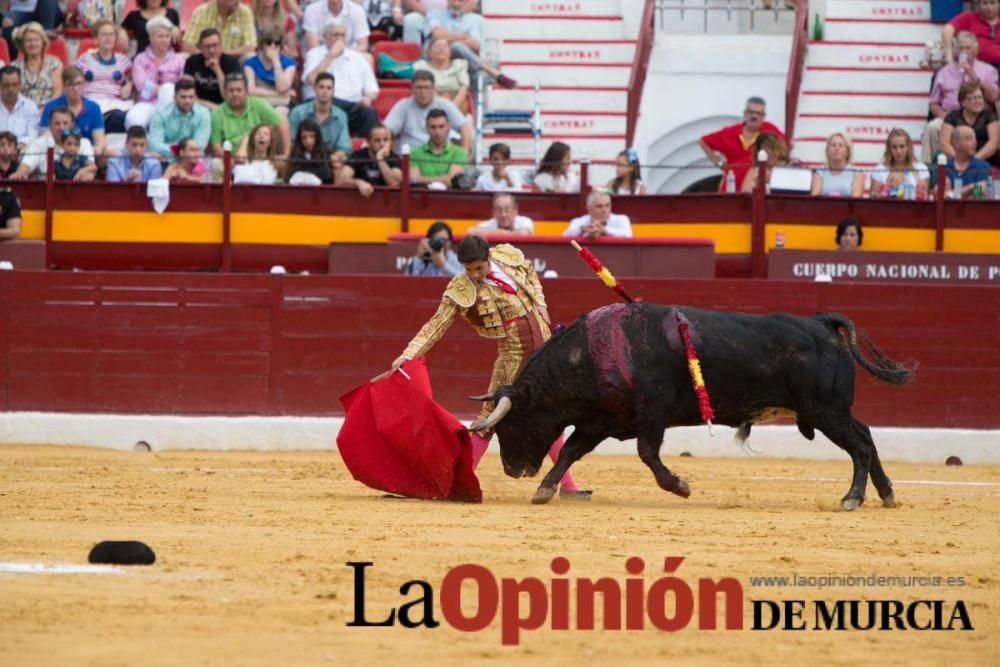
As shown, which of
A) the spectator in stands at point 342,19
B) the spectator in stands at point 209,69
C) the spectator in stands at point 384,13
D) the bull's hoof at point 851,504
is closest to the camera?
the bull's hoof at point 851,504

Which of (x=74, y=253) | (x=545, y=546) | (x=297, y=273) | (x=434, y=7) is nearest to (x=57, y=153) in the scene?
(x=74, y=253)

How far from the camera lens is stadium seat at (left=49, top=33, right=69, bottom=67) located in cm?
1410

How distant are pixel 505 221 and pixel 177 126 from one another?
95.7 inches

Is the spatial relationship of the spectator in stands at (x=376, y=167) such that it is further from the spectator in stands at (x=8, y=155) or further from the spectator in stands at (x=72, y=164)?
the spectator in stands at (x=8, y=155)

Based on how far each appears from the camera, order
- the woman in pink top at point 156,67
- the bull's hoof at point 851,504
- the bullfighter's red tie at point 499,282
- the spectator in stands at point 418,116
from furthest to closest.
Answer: the woman in pink top at point 156,67 < the spectator in stands at point 418,116 < the bullfighter's red tie at point 499,282 < the bull's hoof at point 851,504

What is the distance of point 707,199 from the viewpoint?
41.3 feet

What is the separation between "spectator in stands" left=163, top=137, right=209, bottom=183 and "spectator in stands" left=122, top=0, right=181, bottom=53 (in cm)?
153

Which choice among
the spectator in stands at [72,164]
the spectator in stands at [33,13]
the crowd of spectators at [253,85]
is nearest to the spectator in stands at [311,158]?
the crowd of spectators at [253,85]

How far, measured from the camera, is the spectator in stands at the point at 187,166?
40.9 ft

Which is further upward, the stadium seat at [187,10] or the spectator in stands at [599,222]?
the stadium seat at [187,10]

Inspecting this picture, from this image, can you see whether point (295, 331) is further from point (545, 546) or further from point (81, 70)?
point (545, 546)

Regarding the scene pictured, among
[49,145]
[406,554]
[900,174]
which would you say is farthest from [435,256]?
[406,554]

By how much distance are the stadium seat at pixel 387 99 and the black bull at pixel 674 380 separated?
5.55m

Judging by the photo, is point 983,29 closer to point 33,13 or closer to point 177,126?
point 177,126
